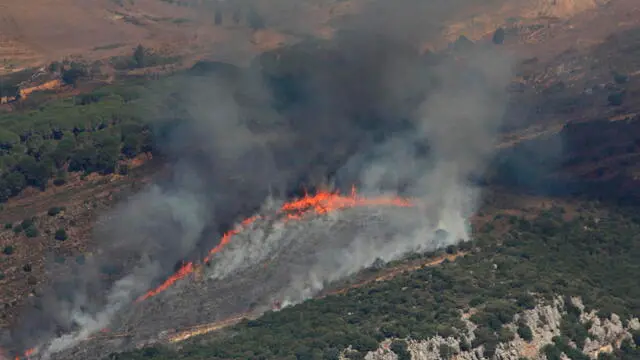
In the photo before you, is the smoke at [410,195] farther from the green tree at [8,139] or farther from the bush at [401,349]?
the green tree at [8,139]

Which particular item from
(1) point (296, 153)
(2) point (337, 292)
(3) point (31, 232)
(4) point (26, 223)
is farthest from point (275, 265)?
(4) point (26, 223)

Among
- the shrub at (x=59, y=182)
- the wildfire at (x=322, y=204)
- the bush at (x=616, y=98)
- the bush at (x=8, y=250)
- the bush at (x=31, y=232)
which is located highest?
the bush at (x=616, y=98)

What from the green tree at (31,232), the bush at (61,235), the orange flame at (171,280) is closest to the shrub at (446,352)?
the orange flame at (171,280)

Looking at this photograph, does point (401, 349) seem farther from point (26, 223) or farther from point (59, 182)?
point (59, 182)

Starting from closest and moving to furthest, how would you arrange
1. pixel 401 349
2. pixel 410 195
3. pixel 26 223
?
pixel 401 349 → pixel 26 223 → pixel 410 195

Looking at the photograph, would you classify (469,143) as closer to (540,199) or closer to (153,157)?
(540,199)

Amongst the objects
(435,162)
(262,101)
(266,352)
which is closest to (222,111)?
(262,101)
